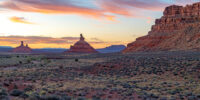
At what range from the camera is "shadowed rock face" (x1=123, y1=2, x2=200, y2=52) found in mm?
81312

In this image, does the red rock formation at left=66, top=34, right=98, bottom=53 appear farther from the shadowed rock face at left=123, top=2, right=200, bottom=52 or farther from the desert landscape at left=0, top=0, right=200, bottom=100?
the shadowed rock face at left=123, top=2, right=200, bottom=52

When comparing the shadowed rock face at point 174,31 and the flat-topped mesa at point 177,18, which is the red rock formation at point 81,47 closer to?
the shadowed rock face at point 174,31

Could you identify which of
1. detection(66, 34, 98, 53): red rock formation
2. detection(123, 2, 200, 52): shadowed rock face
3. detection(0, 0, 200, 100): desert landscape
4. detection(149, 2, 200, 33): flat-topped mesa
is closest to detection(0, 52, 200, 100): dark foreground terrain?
detection(0, 0, 200, 100): desert landscape

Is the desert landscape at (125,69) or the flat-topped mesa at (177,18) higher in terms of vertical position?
the flat-topped mesa at (177,18)

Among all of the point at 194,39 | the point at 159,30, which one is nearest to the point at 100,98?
the point at 194,39

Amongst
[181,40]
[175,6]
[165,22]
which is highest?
[175,6]

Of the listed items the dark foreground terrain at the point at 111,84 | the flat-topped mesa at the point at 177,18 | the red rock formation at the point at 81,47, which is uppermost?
the flat-topped mesa at the point at 177,18

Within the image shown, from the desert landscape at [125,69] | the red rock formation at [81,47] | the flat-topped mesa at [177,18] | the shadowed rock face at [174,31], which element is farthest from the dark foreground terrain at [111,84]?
the red rock formation at [81,47]

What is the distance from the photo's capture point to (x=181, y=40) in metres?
82.5

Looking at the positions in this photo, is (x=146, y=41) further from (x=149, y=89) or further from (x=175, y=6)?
(x=149, y=89)

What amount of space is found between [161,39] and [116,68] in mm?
71200

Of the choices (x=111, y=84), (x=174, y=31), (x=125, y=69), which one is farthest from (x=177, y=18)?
(x=111, y=84)

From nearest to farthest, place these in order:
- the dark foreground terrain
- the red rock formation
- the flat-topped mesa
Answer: the dark foreground terrain → the flat-topped mesa → the red rock formation

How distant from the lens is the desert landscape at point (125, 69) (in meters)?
13.2
